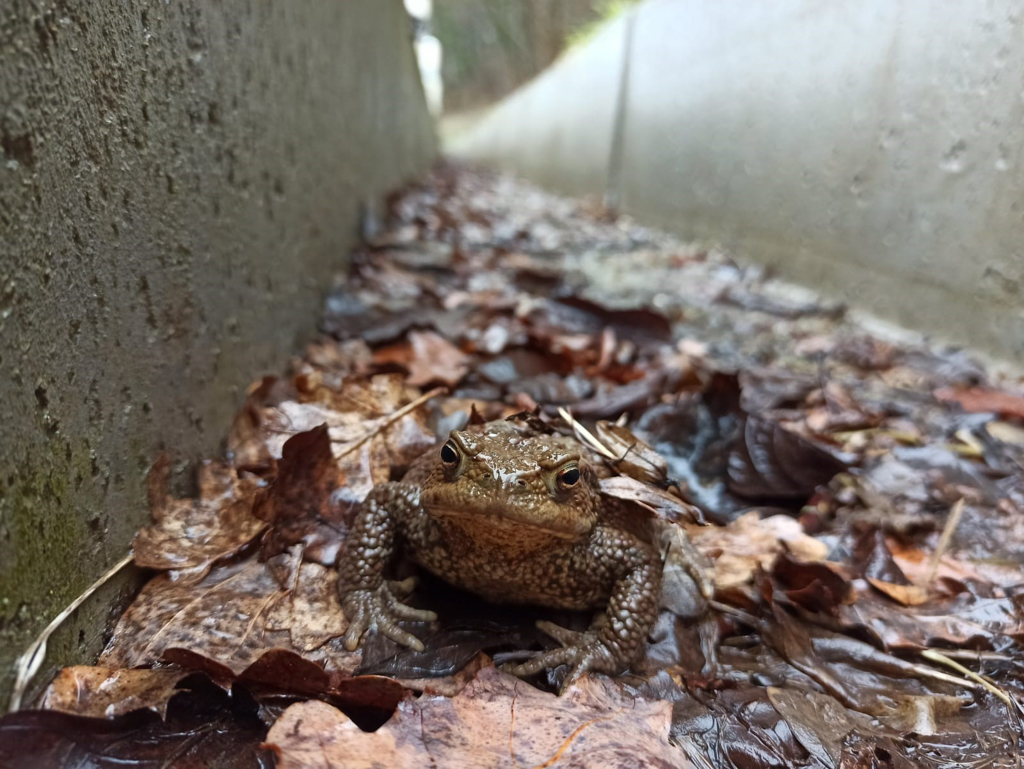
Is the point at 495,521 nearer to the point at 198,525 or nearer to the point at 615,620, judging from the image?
the point at 615,620


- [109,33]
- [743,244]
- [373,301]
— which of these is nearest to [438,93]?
[743,244]

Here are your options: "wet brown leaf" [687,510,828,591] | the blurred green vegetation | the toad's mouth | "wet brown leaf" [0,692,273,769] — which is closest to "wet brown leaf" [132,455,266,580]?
"wet brown leaf" [0,692,273,769]

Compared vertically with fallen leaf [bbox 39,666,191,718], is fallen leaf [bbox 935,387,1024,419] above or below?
below

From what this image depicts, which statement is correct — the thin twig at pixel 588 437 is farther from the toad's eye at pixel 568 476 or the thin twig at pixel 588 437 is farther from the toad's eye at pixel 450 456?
the toad's eye at pixel 450 456

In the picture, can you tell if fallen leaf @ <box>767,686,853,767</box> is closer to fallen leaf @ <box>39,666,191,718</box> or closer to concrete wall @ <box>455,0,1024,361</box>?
fallen leaf @ <box>39,666,191,718</box>

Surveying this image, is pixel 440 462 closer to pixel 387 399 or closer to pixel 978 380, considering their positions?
pixel 387 399

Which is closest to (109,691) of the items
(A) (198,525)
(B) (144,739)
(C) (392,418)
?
(B) (144,739)
